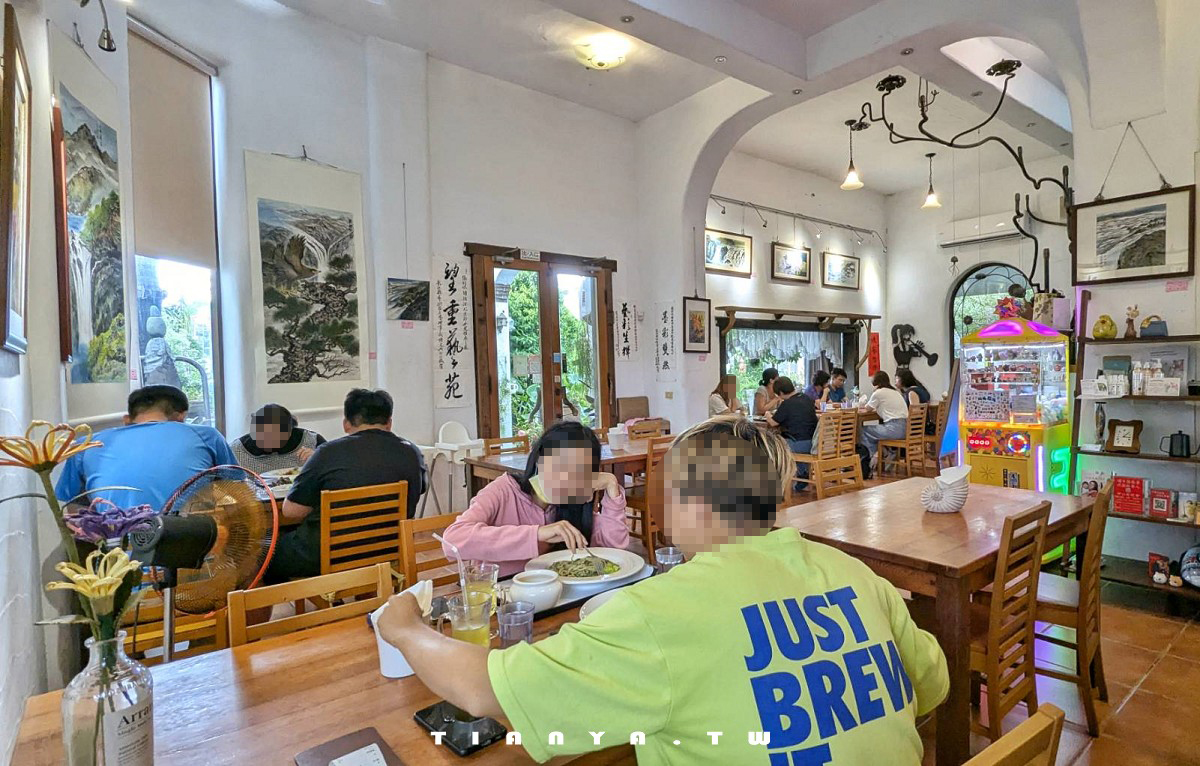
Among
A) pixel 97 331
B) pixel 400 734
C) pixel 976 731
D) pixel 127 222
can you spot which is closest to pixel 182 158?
pixel 127 222

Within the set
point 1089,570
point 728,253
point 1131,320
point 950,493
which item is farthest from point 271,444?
point 728,253

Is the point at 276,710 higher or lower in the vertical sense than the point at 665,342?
lower

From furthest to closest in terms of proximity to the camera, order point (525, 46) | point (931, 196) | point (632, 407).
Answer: point (931, 196) → point (632, 407) → point (525, 46)

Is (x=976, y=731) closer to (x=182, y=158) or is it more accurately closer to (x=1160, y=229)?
(x=1160, y=229)

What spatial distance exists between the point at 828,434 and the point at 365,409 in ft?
16.0

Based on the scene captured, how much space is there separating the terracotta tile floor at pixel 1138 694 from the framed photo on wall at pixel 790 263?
18.6ft

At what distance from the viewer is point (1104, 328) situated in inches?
136

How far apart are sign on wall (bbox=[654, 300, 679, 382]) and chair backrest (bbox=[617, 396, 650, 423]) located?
0.33 metres

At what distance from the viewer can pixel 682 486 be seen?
1098mm

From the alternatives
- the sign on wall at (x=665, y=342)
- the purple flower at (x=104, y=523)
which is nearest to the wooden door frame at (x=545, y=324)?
the sign on wall at (x=665, y=342)

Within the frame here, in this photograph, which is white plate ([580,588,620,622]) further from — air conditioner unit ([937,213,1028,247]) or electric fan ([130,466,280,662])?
air conditioner unit ([937,213,1028,247])

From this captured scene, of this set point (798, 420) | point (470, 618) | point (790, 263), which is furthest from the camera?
point (790, 263)

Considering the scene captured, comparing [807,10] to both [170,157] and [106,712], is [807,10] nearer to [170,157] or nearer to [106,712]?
[170,157]

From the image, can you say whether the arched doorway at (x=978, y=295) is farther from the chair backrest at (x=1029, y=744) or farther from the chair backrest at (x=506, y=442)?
the chair backrest at (x=1029, y=744)
